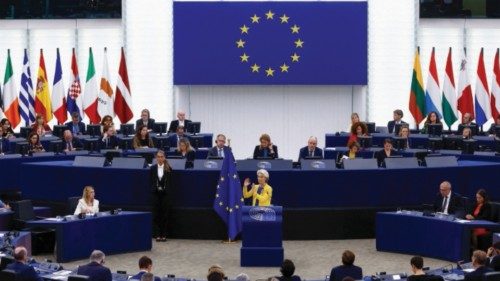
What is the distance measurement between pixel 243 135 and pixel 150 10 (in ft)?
16.1

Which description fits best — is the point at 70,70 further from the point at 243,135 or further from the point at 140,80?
the point at 243,135

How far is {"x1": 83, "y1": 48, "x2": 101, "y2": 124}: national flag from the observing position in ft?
125

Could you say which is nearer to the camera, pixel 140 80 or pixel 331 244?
pixel 331 244

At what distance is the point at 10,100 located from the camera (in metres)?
37.9

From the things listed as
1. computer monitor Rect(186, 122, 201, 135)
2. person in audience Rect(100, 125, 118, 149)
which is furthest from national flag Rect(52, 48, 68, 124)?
person in audience Rect(100, 125, 118, 149)

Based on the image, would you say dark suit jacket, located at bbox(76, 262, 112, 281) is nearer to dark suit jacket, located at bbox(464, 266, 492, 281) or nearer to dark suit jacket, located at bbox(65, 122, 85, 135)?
dark suit jacket, located at bbox(464, 266, 492, 281)

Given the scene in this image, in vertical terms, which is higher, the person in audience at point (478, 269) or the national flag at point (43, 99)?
the national flag at point (43, 99)

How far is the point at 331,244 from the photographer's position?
85.4 feet

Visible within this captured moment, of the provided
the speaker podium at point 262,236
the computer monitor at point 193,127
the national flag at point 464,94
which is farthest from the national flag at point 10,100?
the speaker podium at point 262,236

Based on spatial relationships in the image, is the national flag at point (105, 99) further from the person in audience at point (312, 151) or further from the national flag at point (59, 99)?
the person in audience at point (312, 151)

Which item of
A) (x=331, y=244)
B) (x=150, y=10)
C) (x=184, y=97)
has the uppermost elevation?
(x=150, y=10)

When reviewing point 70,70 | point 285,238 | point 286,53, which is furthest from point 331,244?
point 70,70

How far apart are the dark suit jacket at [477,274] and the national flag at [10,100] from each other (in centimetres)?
2251

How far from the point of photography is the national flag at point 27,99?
37.9 meters
